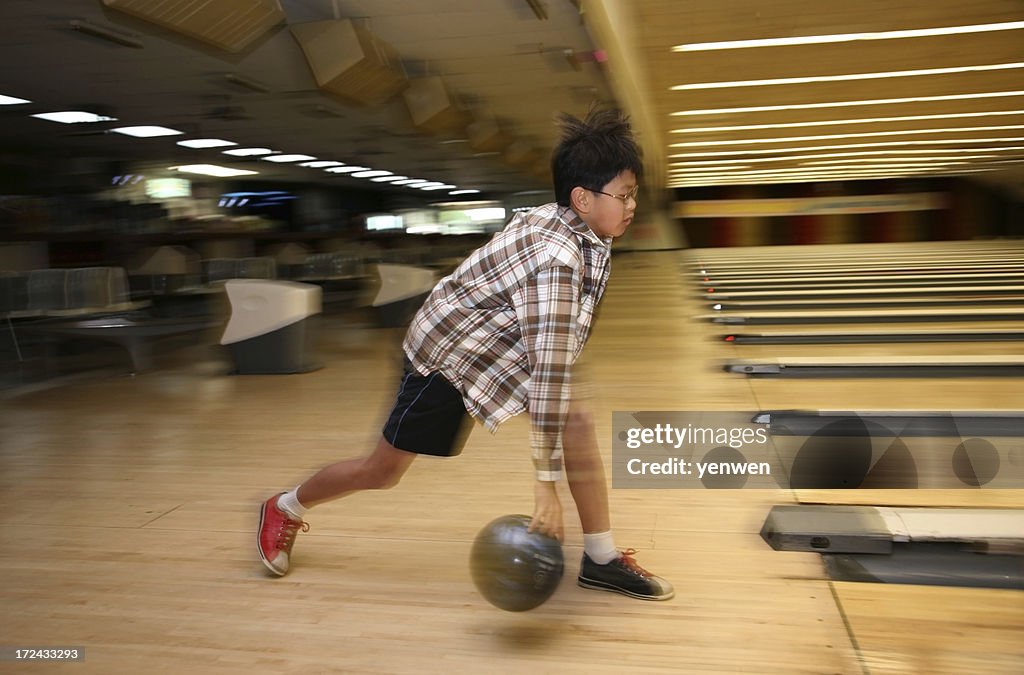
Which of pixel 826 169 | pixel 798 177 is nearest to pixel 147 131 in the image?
pixel 826 169

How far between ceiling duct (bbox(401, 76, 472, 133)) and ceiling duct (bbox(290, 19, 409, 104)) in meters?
1.41

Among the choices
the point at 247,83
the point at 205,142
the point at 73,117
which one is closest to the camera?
the point at 247,83

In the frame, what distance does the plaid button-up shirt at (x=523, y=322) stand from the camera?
5.09 ft

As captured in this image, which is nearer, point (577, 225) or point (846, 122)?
point (577, 225)

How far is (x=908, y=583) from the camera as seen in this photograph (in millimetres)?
1856

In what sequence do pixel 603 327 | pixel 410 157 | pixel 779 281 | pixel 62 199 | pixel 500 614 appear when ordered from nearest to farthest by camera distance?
pixel 500 614
pixel 603 327
pixel 779 281
pixel 62 199
pixel 410 157

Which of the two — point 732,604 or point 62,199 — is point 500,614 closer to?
point 732,604

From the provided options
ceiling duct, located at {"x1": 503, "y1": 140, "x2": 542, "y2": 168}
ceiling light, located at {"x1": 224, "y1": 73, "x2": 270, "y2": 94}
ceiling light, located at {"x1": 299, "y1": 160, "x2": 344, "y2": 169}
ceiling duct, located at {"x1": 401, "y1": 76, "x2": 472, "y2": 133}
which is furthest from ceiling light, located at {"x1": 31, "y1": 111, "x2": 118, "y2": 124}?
ceiling duct, located at {"x1": 503, "y1": 140, "x2": 542, "y2": 168}

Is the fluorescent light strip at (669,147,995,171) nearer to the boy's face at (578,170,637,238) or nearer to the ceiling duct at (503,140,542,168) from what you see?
the ceiling duct at (503,140,542,168)

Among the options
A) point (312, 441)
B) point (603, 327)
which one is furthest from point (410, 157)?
point (312, 441)

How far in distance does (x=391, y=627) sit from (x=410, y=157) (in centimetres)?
1447

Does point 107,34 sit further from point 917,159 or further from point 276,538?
point 917,159

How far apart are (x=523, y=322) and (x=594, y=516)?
0.51 metres

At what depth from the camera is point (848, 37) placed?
7.41 metres
